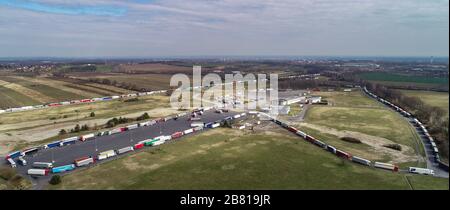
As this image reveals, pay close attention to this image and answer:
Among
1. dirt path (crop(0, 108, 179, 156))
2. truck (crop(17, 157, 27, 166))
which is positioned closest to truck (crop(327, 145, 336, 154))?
truck (crop(17, 157, 27, 166))

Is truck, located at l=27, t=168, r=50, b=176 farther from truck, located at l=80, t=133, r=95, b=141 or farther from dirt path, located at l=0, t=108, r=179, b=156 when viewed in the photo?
truck, located at l=80, t=133, r=95, b=141

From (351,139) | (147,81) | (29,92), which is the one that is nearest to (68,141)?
(351,139)

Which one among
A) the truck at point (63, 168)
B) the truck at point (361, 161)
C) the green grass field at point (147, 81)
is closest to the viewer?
the truck at point (63, 168)

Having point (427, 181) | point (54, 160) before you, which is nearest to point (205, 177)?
point (54, 160)

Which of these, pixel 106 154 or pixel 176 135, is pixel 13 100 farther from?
pixel 106 154

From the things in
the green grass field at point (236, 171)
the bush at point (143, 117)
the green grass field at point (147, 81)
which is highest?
the green grass field at point (147, 81)

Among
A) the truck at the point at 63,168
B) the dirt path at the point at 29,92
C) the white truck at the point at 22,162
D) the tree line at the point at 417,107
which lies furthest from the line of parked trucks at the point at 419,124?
the dirt path at the point at 29,92

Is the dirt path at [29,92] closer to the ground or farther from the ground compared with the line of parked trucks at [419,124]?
farther from the ground

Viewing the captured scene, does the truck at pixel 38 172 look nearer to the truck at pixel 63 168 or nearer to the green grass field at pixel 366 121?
the truck at pixel 63 168

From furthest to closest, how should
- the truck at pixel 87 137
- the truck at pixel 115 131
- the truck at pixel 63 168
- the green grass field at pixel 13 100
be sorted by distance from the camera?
the green grass field at pixel 13 100, the truck at pixel 115 131, the truck at pixel 87 137, the truck at pixel 63 168
